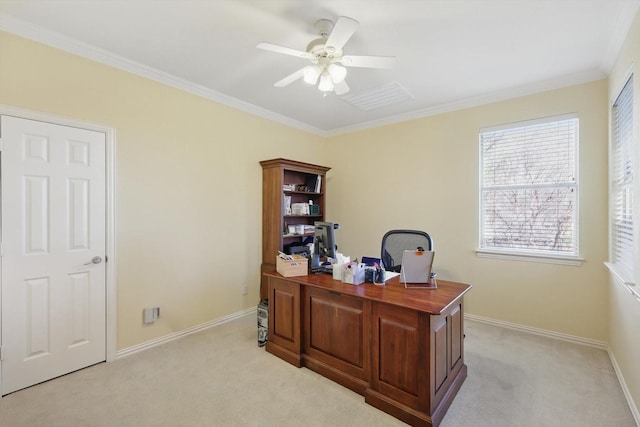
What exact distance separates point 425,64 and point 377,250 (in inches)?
103

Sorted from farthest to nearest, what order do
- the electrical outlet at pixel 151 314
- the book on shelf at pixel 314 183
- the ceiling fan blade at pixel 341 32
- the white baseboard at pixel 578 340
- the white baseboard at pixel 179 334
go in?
the book on shelf at pixel 314 183 < the electrical outlet at pixel 151 314 < the white baseboard at pixel 179 334 < the white baseboard at pixel 578 340 < the ceiling fan blade at pixel 341 32

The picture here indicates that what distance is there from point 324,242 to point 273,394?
1265 millimetres

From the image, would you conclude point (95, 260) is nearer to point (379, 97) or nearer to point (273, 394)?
point (273, 394)

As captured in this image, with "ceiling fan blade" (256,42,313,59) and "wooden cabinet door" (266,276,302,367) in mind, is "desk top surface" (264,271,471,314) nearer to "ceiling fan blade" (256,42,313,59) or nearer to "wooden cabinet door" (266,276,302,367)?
"wooden cabinet door" (266,276,302,367)

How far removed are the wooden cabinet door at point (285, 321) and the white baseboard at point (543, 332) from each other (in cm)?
232

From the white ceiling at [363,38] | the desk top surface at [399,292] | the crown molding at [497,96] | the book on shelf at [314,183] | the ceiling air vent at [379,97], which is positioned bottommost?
the desk top surface at [399,292]

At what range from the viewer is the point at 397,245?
3082mm

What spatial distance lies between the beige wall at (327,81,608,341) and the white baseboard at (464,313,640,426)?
0.05 meters

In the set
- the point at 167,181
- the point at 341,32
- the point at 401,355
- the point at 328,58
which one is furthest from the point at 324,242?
the point at 167,181

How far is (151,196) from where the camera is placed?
2875 mm

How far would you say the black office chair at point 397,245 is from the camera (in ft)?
9.66

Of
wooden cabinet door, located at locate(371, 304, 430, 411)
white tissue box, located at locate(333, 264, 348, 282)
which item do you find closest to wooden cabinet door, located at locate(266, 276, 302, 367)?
white tissue box, located at locate(333, 264, 348, 282)

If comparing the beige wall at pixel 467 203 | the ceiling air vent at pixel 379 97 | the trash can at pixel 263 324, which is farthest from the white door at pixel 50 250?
the beige wall at pixel 467 203

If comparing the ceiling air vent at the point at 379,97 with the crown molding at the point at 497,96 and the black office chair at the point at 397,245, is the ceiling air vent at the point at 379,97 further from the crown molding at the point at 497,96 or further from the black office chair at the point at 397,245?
the black office chair at the point at 397,245
